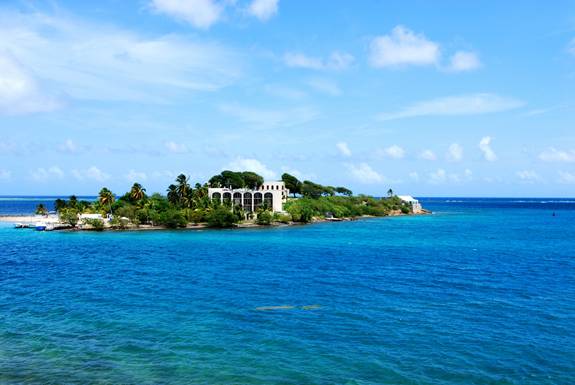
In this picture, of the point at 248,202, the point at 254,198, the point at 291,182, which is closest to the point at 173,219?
the point at 248,202

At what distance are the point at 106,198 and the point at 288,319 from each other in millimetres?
110708

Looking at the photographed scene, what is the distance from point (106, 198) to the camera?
132 metres

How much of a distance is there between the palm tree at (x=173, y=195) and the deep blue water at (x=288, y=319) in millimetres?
64761

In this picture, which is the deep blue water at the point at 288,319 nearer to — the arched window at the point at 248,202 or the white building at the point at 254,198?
the white building at the point at 254,198

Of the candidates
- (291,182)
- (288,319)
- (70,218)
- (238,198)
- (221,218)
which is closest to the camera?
(288,319)

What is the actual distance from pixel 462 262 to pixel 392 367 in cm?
4209

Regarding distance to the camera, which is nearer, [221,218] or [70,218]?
[70,218]

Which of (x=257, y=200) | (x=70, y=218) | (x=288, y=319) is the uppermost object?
(x=257, y=200)

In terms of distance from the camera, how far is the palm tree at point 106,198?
5128 inches

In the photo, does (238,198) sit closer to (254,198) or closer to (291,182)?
(254,198)

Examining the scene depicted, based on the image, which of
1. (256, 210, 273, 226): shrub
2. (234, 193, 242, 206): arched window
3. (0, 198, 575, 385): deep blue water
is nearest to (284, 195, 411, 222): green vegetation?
(256, 210, 273, 226): shrub

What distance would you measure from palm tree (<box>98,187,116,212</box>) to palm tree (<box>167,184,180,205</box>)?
16.0m

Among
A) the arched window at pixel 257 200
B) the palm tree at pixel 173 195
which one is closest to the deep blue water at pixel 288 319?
the palm tree at pixel 173 195

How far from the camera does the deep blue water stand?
82.3 ft
